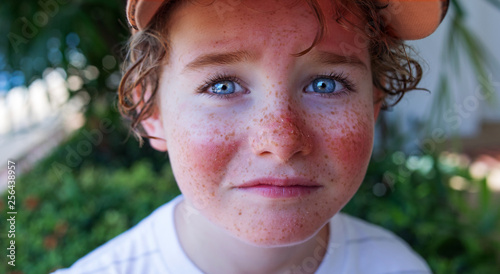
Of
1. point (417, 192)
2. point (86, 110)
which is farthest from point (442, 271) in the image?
point (86, 110)

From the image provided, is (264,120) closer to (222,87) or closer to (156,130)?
(222,87)

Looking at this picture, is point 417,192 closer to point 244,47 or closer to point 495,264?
point 495,264

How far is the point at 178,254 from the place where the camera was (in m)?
1.10

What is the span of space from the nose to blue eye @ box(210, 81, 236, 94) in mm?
99

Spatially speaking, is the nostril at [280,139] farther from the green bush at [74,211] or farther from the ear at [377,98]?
the green bush at [74,211]

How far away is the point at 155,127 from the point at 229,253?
0.36 meters

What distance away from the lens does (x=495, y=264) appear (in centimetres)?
227

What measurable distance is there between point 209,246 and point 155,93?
1.28ft

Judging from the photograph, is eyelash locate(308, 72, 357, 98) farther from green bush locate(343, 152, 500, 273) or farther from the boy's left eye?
green bush locate(343, 152, 500, 273)

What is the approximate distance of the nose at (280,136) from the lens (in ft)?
2.75

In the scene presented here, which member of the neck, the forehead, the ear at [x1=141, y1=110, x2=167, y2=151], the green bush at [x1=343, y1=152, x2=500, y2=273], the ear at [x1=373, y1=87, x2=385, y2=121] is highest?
the forehead

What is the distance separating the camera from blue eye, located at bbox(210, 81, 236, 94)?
927mm
